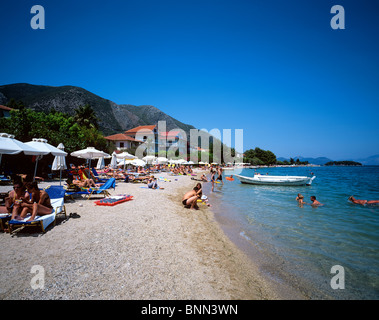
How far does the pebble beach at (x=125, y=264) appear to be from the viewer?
2.91 meters

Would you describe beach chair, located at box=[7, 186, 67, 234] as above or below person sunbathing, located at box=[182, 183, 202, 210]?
above

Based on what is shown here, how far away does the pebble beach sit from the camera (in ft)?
9.55

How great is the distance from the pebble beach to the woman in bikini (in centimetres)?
51

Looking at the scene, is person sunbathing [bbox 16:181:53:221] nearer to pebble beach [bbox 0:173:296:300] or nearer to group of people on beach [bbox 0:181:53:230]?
group of people on beach [bbox 0:181:53:230]

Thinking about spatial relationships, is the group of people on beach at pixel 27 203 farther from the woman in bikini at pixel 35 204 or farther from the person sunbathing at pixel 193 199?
the person sunbathing at pixel 193 199

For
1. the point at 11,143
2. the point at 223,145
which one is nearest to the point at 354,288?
the point at 11,143

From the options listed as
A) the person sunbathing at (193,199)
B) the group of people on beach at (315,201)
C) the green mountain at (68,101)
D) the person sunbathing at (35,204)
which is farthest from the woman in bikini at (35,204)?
the green mountain at (68,101)

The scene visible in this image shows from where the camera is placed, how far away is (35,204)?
496 centimetres

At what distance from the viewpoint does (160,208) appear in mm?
8328

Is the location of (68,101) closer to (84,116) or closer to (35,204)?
(84,116)

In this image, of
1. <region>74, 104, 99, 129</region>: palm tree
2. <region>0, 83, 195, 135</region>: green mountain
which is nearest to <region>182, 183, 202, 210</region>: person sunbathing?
<region>74, 104, 99, 129</region>: palm tree

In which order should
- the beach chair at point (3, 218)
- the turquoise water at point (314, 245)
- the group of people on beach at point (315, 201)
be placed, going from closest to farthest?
the turquoise water at point (314, 245) → the beach chair at point (3, 218) → the group of people on beach at point (315, 201)
